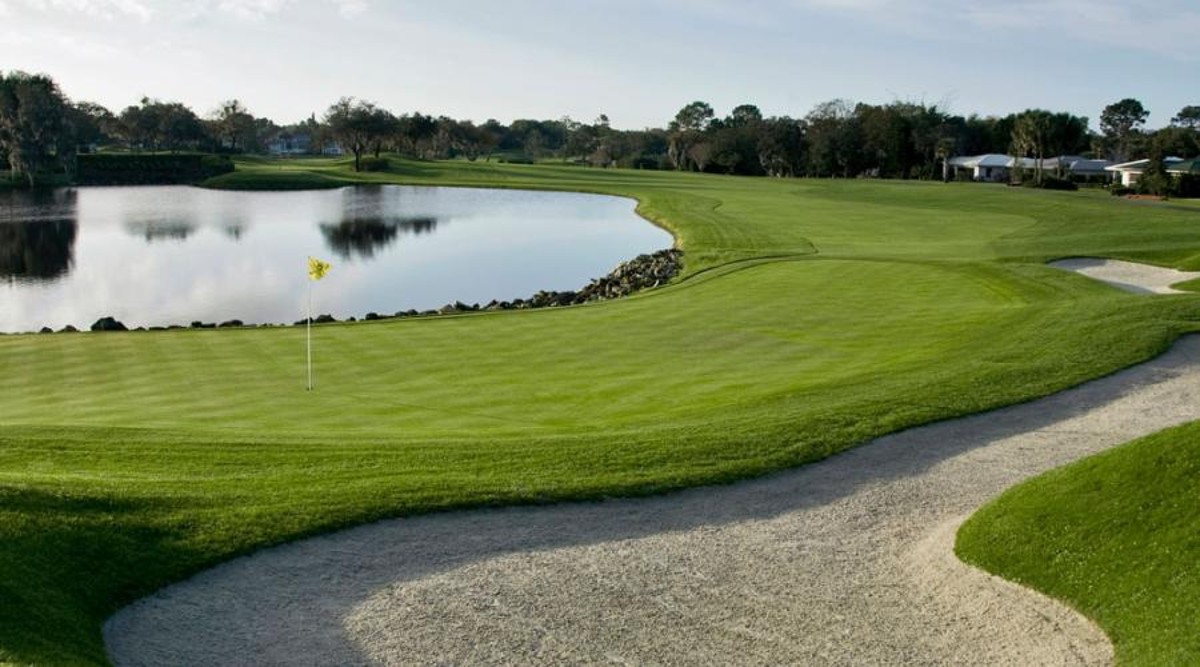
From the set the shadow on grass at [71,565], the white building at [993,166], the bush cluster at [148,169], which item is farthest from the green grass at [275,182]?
the shadow on grass at [71,565]

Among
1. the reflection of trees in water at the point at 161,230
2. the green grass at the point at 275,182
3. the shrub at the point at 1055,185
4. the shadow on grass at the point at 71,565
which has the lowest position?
the shadow on grass at the point at 71,565

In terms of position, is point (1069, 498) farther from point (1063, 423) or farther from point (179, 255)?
point (179, 255)

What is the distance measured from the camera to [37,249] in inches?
2325

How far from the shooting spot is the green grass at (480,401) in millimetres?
11617

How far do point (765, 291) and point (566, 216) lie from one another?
4789cm

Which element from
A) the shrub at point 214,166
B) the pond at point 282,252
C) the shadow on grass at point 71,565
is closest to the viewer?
the shadow on grass at point 71,565

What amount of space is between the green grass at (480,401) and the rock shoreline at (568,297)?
244 cm

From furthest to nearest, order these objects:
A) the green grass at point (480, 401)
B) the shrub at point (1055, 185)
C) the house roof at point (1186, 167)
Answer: the shrub at point (1055, 185)
the house roof at point (1186, 167)
the green grass at point (480, 401)

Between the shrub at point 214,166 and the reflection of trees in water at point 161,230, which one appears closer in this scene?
the reflection of trees in water at point 161,230

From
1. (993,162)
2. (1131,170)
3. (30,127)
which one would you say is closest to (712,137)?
(993,162)

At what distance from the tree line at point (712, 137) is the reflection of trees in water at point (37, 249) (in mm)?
49333

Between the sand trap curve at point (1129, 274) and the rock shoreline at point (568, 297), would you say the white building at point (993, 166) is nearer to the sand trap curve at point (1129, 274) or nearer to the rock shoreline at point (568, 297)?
the rock shoreline at point (568, 297)

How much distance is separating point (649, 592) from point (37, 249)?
58.7m

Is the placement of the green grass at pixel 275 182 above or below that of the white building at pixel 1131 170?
below
